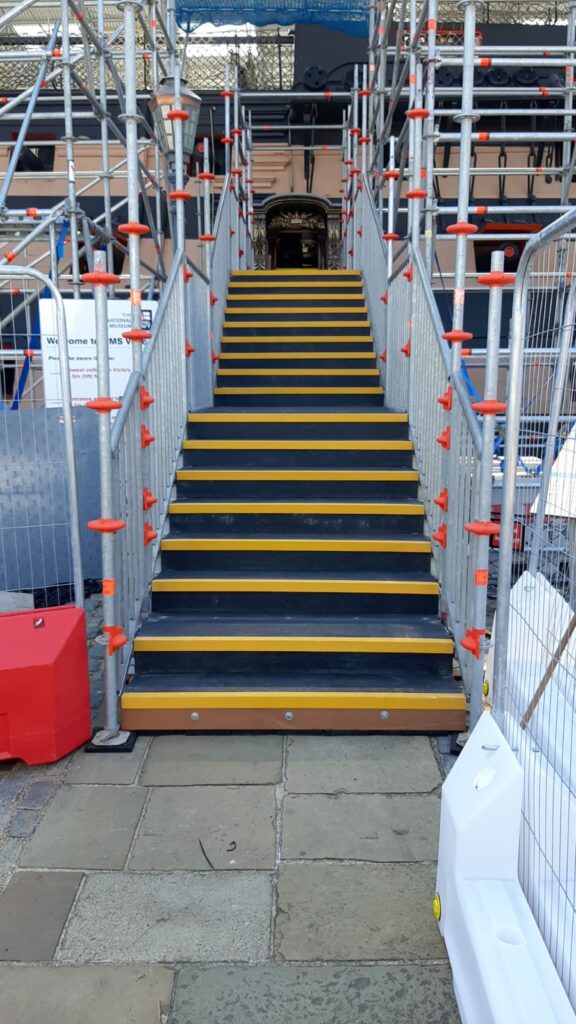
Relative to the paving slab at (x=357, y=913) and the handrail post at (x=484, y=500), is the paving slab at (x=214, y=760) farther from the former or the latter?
the handrail post at (x=484, y=500)

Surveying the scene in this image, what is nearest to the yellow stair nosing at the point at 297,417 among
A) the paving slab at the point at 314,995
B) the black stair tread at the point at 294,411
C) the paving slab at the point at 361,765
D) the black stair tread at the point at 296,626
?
the black stair tread at the point at 294,411

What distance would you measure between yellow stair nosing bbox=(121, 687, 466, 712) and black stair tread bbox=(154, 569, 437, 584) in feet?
2.45

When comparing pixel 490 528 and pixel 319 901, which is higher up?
pixel 490 528

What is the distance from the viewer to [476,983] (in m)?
1.84

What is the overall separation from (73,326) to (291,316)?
7.00 feet

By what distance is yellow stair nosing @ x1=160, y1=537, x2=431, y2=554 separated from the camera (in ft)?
14.4

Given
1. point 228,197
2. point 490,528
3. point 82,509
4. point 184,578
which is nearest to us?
point 490,528

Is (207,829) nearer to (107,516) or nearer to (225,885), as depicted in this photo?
(225,885)

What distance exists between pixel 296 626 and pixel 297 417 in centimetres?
183

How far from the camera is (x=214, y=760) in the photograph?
3.45 metres

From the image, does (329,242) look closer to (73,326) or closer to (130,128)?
(73,326)

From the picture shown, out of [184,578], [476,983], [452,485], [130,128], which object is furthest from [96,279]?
[476,983]

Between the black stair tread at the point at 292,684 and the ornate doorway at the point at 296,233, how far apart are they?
1010cm

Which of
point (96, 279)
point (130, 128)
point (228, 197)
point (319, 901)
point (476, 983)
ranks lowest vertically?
point (319, 901)
